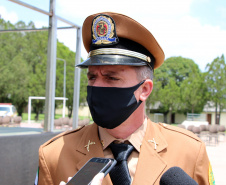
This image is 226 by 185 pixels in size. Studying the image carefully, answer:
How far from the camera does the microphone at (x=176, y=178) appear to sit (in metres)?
1.13

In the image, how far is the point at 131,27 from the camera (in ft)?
5.58

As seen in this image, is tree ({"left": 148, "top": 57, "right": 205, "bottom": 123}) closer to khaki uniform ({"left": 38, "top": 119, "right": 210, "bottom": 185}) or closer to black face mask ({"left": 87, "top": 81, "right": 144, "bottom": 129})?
khaki uniform ({"left": 38, "top": 119, "right": 210, "bottom": 185})

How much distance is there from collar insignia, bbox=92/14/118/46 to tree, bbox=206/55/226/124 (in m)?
34.5

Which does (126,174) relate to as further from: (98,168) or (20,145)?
(20,145)

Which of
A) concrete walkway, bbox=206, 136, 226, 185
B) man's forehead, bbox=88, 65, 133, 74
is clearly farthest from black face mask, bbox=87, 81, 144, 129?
concrete walkway, bbox=206, 136, 226, 185

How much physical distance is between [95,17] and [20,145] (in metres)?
2.39

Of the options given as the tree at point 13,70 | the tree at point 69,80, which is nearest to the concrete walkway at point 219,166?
the tree at point 69,80

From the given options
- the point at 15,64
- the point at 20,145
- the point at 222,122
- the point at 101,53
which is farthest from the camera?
the point at 222,122

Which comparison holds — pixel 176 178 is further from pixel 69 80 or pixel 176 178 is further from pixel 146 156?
pixel 69 80

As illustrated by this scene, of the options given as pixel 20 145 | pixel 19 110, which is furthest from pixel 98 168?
pixel 19 110

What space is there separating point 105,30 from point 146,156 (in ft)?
2.65

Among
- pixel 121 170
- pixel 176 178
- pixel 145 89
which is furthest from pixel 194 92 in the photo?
pixel 176 178

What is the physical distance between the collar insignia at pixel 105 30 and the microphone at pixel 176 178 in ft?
2.82

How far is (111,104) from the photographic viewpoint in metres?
1.66
